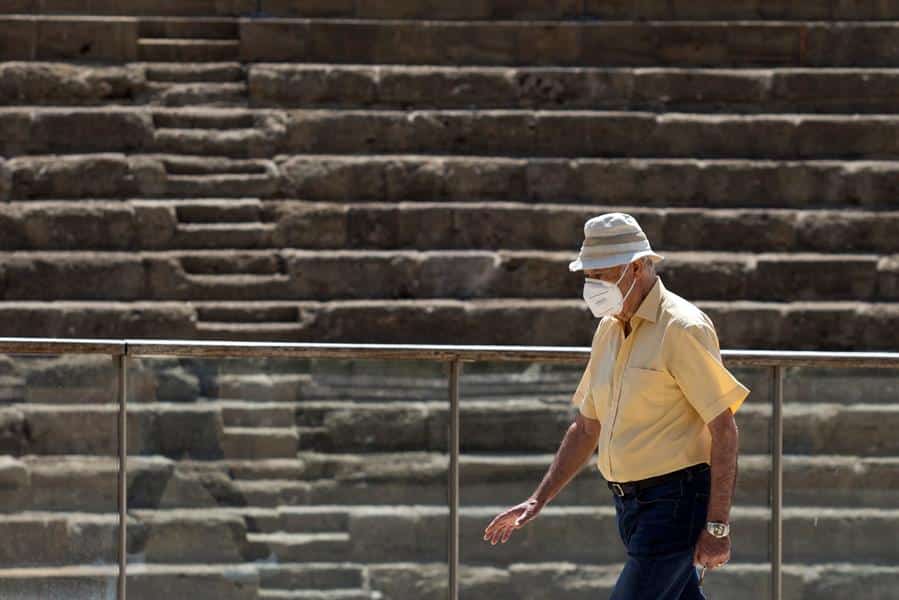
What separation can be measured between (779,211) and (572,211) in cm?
153

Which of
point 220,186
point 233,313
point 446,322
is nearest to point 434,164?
point 446,322

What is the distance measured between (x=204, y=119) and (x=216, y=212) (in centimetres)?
96

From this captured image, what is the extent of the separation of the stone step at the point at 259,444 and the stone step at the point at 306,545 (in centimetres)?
28

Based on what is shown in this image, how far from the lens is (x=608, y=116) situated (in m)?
12.2

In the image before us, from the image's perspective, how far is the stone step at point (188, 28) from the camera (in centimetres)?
1291

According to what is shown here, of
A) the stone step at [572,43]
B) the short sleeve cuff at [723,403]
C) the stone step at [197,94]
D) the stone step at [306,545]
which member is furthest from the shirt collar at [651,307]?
the stone step at [572,43]

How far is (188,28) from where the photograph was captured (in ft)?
42.5

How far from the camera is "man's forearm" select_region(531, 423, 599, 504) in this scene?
4.50m

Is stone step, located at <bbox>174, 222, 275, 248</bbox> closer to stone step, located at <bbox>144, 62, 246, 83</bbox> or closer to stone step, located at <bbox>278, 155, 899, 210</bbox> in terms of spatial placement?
stone step, located at <bbox>278, 155, 899, 210</bbox>

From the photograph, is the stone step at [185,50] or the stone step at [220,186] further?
the stone step at [185,50]

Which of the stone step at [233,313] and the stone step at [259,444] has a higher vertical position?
the stone step at [259,444]

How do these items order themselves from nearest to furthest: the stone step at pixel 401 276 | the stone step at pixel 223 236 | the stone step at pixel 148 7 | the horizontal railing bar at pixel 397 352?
1. the horizontal railing bar at pixel 397 352
2. the stone step at pixel 401 276
3. the stone step at pixel 223 236
4. the stone step at pixel 148 7

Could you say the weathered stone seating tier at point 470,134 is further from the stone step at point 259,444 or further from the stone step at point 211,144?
the stone step at point 259,444

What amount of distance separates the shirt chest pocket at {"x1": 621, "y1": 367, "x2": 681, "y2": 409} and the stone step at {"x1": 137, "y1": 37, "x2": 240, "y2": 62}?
364 inches
